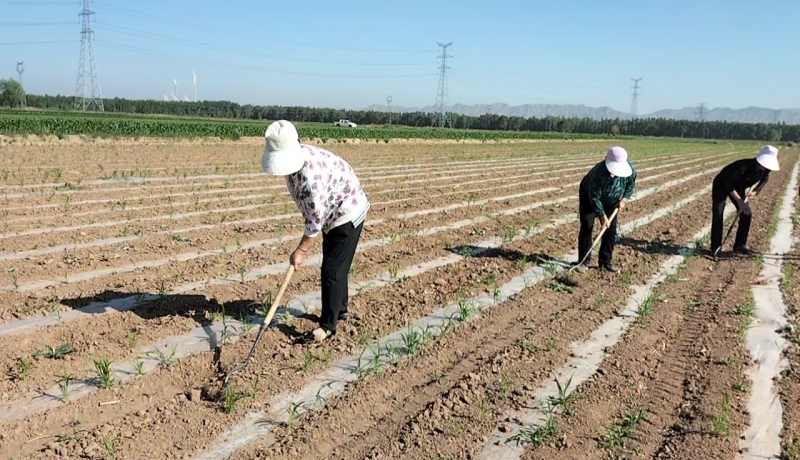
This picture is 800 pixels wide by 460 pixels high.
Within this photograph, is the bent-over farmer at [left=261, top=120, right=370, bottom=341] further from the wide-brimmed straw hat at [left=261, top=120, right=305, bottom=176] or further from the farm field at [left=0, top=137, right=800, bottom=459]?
the farm field at [left=0, top=137, right=800, bottom=459]

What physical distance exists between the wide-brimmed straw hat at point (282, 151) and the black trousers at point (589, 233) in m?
3.90

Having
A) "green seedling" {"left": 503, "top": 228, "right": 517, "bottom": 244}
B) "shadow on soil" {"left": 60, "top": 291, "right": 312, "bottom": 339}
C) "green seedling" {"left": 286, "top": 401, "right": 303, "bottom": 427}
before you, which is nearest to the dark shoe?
"green seedling" {"left": 503, "top": 228, "right": 517, "bottom": 244}

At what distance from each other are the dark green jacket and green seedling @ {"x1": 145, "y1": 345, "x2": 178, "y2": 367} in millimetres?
4480

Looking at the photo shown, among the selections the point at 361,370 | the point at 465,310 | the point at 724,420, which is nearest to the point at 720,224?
the point at 465,310

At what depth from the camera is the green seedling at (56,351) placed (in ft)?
12.9

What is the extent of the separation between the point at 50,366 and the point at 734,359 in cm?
486

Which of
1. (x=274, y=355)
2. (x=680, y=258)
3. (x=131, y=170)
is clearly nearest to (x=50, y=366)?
(x=274, y=355)

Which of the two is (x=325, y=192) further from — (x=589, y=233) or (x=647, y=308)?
(x=589, y=233)

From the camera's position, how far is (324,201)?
13.0 feet

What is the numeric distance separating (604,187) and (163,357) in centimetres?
475

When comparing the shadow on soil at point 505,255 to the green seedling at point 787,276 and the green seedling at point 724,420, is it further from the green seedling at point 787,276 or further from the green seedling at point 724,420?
the green seedling at point 724,420

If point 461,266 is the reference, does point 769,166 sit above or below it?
above

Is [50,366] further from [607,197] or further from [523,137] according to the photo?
[523,137]

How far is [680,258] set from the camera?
24.8 ft
